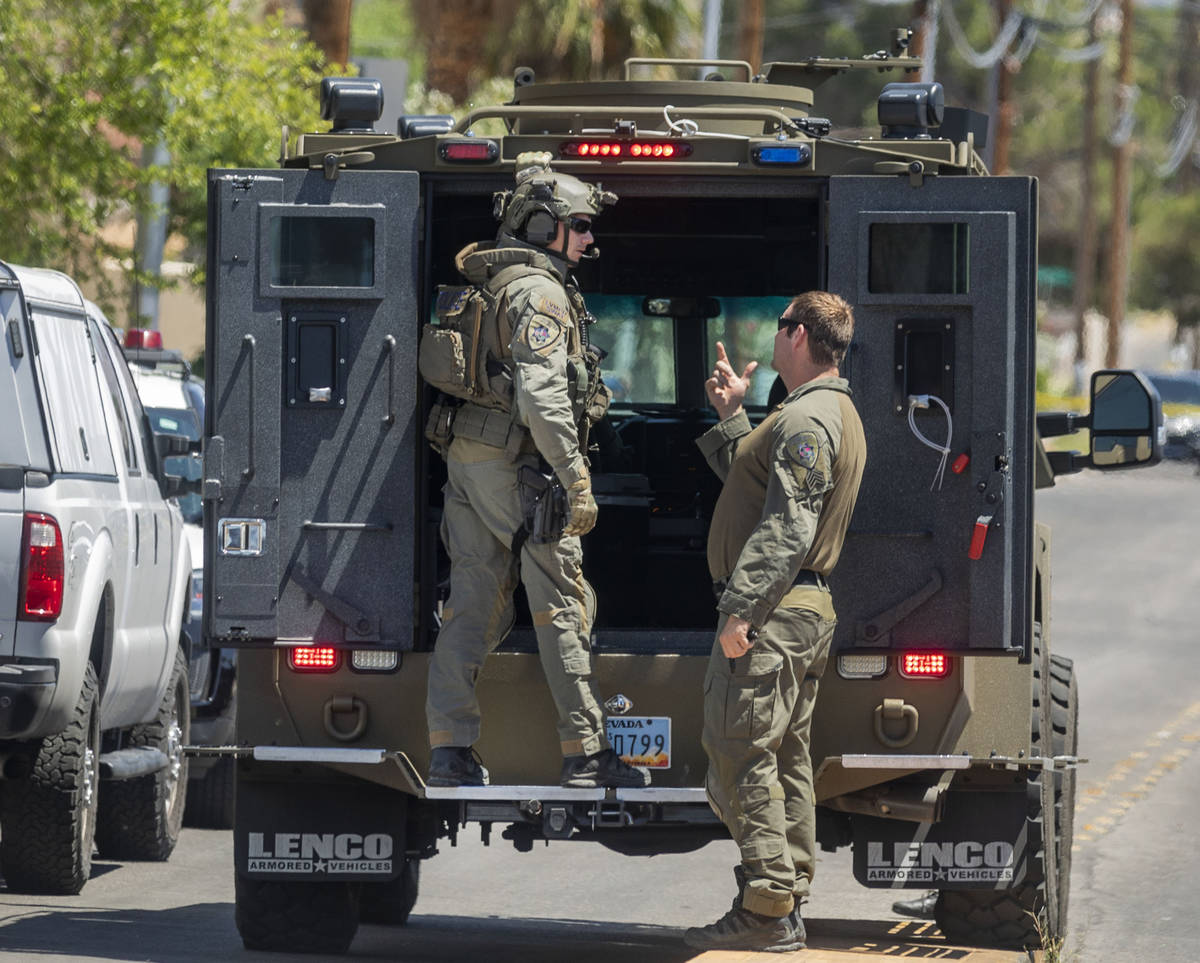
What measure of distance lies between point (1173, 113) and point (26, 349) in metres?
65.3

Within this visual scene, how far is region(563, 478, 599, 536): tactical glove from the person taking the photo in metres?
7.14

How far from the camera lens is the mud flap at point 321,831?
25.1ft

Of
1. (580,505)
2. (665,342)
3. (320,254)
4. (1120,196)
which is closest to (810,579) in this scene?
(580,505)

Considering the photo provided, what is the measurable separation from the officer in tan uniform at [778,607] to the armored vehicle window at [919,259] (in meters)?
0.26

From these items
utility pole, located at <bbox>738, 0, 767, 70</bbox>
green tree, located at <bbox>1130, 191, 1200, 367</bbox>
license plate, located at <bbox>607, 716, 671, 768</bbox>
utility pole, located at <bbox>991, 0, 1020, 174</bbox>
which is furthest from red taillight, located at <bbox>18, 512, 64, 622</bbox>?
green tree, located at <bbox>1130, 191, 1200, 367</bbox>

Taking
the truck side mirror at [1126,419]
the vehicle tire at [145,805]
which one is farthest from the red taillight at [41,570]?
the truck side mirror at [1126,419]

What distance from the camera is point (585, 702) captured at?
23.6 feet

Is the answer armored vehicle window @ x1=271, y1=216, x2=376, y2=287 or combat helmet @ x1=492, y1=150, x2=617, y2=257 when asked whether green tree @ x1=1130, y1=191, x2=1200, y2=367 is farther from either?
armored vehicle window @ x1=271, y1=216, x2=376, y2=287

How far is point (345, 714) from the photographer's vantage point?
24.4ft

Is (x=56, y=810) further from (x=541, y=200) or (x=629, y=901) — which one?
(x=541, y=200)

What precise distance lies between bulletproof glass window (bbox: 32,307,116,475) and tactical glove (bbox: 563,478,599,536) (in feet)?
8.02

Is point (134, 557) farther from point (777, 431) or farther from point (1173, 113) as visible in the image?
point (1173, 113)

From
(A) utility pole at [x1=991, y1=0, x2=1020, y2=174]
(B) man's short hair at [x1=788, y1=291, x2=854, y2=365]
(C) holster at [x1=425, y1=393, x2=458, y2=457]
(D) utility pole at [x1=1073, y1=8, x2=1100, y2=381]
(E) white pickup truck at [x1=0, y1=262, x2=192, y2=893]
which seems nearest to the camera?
(B) man's short hair at [x1=788, y1=291, x2=854, y2=365]

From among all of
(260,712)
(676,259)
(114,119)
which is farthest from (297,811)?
(114,119)
